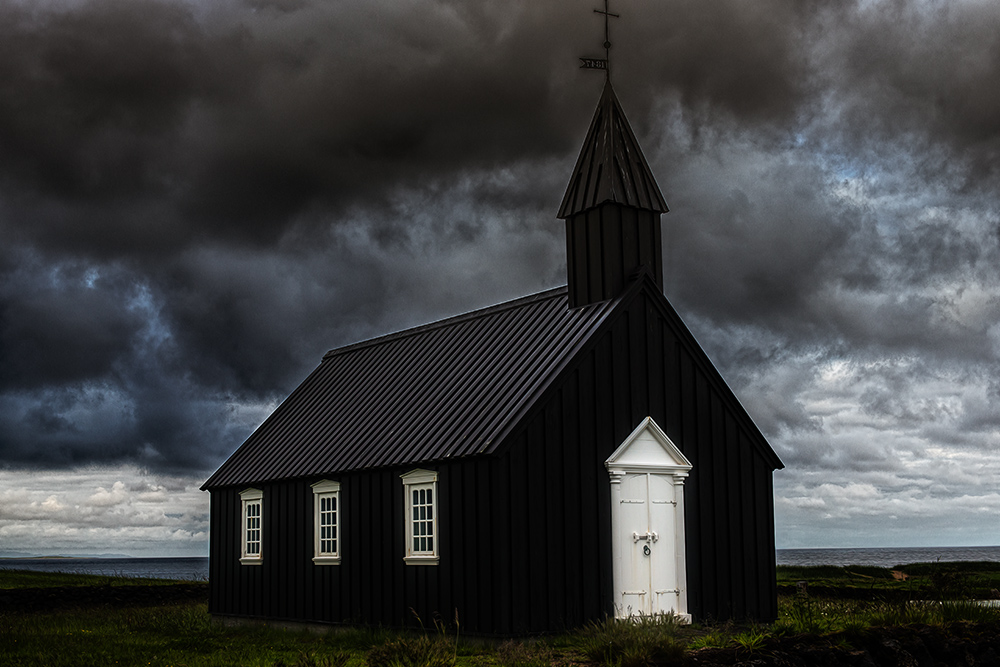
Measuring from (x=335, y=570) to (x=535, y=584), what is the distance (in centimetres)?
621

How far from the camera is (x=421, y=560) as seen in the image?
19359 mm

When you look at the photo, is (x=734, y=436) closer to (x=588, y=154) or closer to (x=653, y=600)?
(x=653, y=600)

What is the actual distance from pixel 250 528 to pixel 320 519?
3927 millimetres

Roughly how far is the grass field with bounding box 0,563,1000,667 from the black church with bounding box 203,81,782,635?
0.87 meters

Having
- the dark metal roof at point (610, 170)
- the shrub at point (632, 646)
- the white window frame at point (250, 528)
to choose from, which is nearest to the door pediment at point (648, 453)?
the shrub at point (632, 646)

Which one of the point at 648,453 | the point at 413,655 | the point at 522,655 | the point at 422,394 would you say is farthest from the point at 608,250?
the point at 413,655

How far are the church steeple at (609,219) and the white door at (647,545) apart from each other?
3884 millimetres

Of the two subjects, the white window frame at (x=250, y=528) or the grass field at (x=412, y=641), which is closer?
the grass field at (x=412, y=641)

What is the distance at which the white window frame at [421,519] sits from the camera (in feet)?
62.6

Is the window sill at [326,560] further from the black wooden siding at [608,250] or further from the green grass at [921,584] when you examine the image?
the green grass at [921,584]

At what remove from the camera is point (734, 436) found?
21.2 metres

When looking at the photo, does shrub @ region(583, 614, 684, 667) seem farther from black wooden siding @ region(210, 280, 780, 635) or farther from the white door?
the white door

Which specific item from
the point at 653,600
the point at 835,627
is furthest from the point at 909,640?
the point at 653,600

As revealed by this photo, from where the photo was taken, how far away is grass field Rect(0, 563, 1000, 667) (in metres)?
14.8
